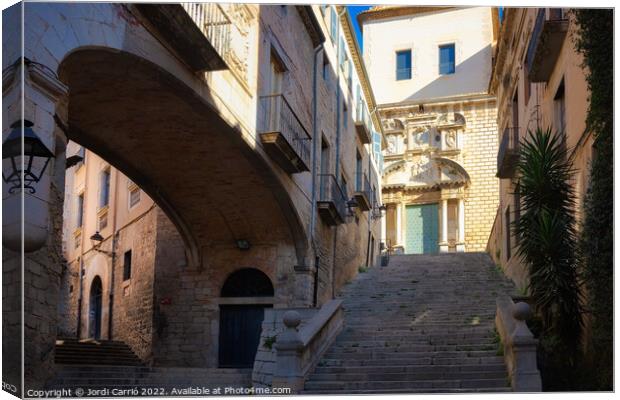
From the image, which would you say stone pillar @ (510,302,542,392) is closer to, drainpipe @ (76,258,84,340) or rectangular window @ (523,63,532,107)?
rectangular window @ (523,63,532,107)

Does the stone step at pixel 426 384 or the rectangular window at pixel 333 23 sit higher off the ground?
the rectangular window at pixel 333 23

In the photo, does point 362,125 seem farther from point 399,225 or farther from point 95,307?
point 95,307

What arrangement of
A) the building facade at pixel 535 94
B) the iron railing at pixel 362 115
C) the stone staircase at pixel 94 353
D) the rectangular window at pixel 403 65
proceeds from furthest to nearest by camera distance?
the rectangular window at pixel 403 65 < the iron railing at pixel 362 115 < the stone staircase at pixel 94 353 < the building facade at pixel 535 94

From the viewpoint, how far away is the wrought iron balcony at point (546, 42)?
44.1 ft

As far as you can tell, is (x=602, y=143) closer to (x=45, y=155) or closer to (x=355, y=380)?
(x=355, y=380)

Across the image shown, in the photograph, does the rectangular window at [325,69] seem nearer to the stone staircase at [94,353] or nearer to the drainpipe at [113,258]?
the drainpipe at [113,258]

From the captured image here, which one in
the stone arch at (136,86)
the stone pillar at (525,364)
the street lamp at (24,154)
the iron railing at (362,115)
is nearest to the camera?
the street lamp at (24,154)

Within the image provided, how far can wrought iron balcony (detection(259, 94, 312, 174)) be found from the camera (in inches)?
601

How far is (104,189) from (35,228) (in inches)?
579

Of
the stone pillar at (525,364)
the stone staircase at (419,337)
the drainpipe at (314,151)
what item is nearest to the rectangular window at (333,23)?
the drainpipe at (314,151)

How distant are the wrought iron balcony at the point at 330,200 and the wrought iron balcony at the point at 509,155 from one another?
3.67 m

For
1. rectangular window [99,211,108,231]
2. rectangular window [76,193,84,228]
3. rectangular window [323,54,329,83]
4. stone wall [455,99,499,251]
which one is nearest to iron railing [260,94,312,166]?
rectangular window [323,54,329,83]

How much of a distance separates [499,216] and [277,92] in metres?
8.75

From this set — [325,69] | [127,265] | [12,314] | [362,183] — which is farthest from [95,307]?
[12,314]
